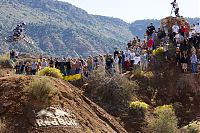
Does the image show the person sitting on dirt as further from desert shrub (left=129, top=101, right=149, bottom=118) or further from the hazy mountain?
the hazy mountain

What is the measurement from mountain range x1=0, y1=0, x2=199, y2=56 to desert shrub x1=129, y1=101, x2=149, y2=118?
65.8 meters

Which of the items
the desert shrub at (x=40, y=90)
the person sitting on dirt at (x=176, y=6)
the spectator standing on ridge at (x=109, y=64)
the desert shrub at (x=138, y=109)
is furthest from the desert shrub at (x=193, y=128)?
the person sitting on dirt at (x=176, y=6)

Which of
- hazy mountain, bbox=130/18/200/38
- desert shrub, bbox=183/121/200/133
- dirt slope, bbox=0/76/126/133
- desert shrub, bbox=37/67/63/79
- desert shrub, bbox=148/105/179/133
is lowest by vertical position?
desert shrub, bbox=183/121/200/133

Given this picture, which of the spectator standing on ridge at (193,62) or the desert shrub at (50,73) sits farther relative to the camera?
the spectator standing on ridge at (193,62)

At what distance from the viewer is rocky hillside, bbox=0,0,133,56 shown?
11300cm

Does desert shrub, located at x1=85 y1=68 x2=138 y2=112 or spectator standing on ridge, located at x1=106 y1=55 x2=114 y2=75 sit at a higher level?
spectator standing on ridge, located at x1=106 y1=55 x2=114 y2=75

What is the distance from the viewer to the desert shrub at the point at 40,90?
717 inches

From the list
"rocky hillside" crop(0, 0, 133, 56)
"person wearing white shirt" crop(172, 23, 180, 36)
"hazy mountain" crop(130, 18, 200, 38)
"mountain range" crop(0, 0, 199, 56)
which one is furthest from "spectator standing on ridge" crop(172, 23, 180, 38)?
"hazy mountain" crop(130, 18, 200, 38)

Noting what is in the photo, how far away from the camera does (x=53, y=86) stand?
1923cm

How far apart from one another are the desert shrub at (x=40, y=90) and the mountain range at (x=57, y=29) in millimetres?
70942

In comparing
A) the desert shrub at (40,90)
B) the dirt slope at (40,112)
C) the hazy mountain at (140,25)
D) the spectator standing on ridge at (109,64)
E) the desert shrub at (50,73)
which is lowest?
the dirt slope at (40,112)

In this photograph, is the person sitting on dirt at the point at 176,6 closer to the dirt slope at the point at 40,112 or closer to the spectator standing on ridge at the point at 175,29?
the spectator standing on ridge at the point at 175,29

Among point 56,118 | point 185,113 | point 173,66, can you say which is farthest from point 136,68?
point 56,118

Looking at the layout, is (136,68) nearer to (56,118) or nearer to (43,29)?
(56,118)
